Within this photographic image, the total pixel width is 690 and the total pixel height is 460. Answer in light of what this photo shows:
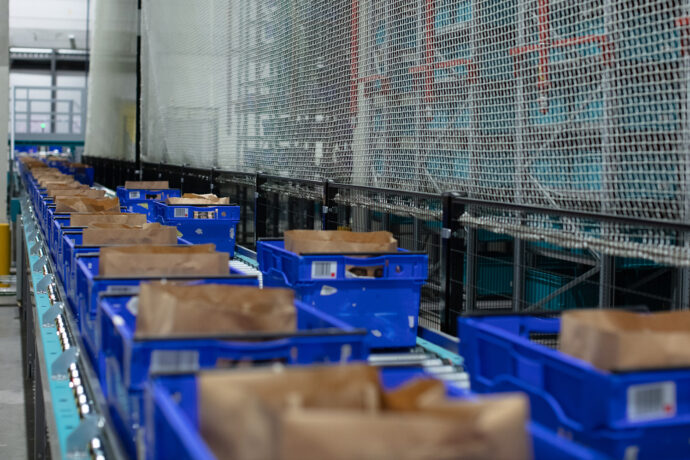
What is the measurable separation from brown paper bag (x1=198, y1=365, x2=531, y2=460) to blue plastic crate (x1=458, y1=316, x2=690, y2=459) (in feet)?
1.79

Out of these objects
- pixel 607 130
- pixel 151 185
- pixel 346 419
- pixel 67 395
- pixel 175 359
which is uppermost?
pixel 607 130

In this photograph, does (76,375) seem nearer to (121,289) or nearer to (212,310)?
(121,289)

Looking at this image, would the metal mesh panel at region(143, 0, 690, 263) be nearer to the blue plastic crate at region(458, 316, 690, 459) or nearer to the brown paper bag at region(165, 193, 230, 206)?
the brown paper bag at region(165, 193, 230, 206)

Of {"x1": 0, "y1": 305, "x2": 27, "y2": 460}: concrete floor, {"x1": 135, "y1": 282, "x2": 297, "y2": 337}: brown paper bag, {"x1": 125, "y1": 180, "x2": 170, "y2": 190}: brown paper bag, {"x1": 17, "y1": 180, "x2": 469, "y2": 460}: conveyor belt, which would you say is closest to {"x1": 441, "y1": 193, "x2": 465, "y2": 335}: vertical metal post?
{"x1": 17, "y1": 180, "x2": 469, "y2": 460}: conveyor belt

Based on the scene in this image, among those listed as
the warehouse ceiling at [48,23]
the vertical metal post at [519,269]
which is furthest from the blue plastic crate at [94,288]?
the warehouse ceiling at [48,23]

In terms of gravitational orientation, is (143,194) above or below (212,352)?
above

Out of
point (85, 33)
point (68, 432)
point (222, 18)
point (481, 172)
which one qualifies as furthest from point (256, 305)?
point (85, 33)

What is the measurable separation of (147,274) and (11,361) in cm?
765

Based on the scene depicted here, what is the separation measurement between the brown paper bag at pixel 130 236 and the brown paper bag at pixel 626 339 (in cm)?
248

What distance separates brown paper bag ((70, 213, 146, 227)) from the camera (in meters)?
5.31

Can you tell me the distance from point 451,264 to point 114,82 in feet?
56.0

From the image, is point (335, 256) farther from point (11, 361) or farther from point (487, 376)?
point (11, 361)

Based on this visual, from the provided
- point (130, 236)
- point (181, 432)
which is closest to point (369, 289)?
point (130, 236)

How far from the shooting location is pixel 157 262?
11.4ft
